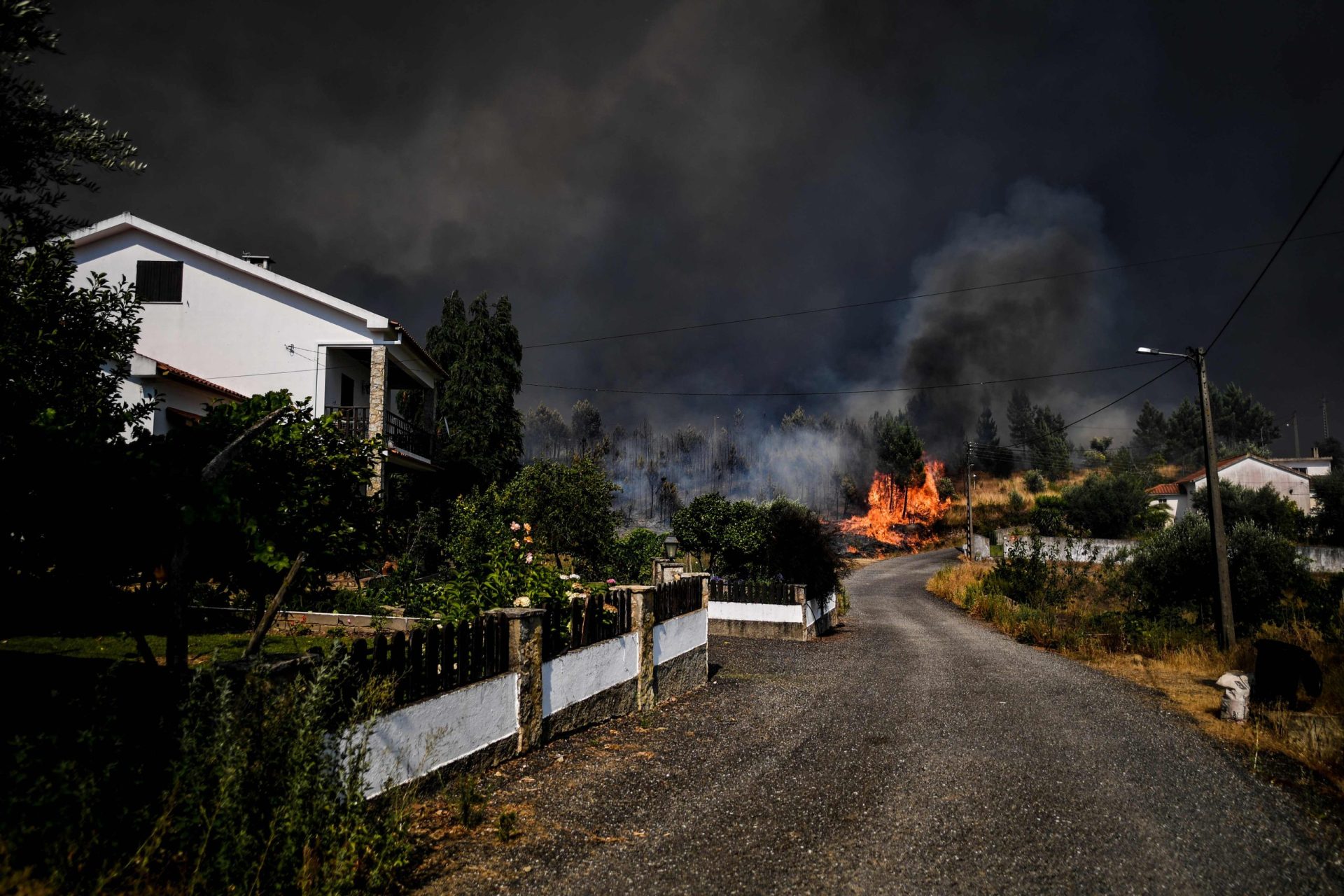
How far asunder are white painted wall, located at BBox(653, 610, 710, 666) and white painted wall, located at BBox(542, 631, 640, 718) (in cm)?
69

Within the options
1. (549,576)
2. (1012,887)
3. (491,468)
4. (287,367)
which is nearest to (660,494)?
(491,468)

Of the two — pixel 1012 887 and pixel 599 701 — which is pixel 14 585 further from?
pixel 1012 887

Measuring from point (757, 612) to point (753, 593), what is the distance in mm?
474

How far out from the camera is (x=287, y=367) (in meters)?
21.0

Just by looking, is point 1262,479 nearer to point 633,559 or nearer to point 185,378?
point 633,559

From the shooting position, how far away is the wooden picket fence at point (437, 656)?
550 cm

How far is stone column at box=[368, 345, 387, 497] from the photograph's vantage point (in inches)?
805

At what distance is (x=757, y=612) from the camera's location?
59.8ft

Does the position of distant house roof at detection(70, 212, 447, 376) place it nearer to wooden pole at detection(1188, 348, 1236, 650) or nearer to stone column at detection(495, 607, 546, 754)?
stone column at detection(495, 607, 546, 754)

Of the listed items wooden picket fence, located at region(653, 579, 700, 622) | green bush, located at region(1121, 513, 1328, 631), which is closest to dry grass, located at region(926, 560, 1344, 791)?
green bush, located at region(1121, 513, 1328, 631)

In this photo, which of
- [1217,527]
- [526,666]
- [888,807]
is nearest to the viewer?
[888,807]

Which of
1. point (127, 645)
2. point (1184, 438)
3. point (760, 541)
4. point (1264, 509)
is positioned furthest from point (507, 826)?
point (1184, 438)

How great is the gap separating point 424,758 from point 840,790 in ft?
12.2

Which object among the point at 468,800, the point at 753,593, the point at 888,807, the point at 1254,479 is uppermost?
the point at 1254,479
